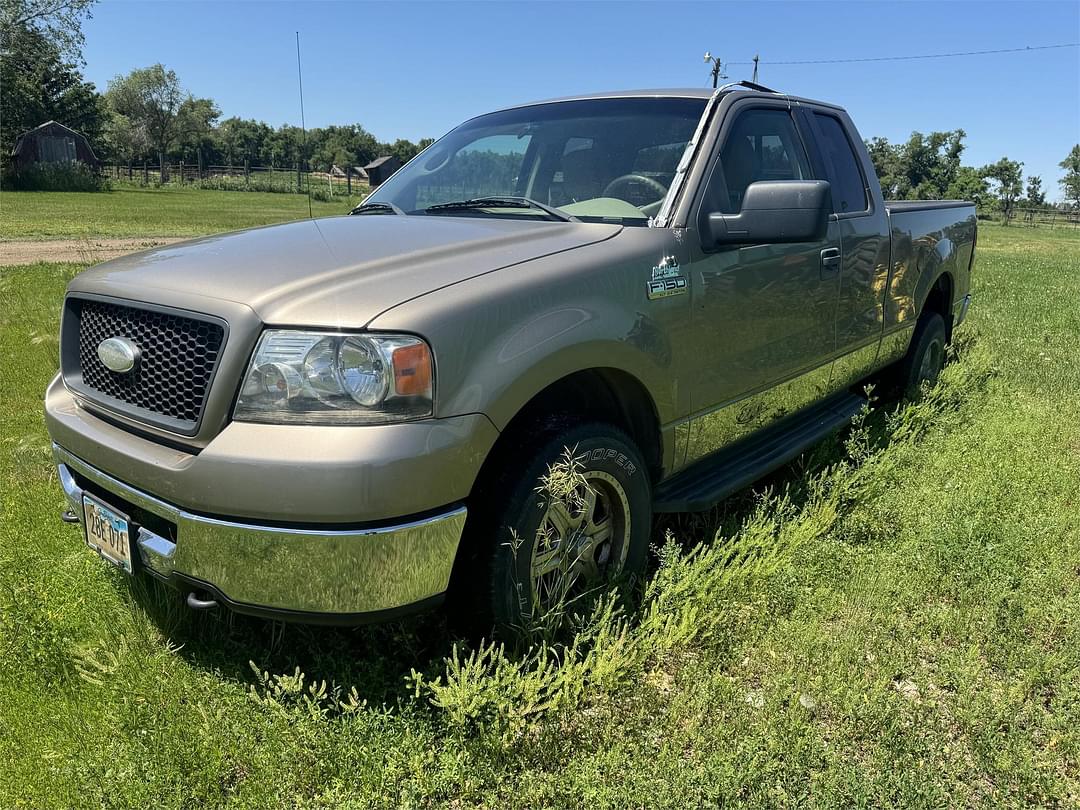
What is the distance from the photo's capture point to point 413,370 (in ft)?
6.59

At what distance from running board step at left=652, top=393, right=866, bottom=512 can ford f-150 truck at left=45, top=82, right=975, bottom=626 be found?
15 millimetres

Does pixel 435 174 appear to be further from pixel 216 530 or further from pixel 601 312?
pixel 216 530

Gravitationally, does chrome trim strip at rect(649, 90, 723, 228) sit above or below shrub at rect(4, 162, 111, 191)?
below

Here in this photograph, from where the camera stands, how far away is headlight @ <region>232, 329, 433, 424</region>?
2.00 meters

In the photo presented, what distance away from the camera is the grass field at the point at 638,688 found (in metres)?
2.11

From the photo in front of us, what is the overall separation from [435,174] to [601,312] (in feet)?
5.01

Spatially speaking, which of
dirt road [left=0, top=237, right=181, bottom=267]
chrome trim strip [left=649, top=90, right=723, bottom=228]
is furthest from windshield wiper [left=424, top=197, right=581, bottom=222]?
dirt road [left=0, top=237, right=181, bottom=267]

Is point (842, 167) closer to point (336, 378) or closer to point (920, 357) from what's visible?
point (920, 357)

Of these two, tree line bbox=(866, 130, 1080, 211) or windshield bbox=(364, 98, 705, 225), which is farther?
tree line bbox=(866, 130, 1080, 211)

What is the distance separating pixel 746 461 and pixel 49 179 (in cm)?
5292

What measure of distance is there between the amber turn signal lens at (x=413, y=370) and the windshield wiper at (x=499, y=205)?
1142mm

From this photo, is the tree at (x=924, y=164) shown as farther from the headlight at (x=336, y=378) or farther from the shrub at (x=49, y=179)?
the headlight at (x=336, y=378)

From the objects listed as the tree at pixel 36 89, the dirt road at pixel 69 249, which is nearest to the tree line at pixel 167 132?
the tree at pixel 36 89

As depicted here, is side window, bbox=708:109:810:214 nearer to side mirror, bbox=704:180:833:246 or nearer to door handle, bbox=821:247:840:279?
side mirror, bbox=704:180:833:246
